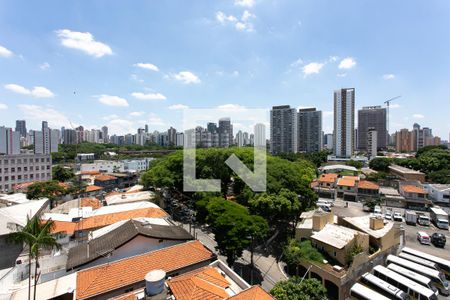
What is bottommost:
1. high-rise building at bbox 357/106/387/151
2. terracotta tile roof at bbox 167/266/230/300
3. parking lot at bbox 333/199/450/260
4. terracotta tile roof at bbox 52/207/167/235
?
parking lot at bbox 333/199/450/260

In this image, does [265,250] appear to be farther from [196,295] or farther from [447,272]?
[447,272]

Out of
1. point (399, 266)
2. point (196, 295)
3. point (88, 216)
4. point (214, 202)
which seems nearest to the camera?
point (196, 295)

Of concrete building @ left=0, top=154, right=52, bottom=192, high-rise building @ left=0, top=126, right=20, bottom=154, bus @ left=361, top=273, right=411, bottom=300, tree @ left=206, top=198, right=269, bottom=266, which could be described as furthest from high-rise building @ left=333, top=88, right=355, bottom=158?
high-rise building @ left=0, top=126, right=20, bottom=154

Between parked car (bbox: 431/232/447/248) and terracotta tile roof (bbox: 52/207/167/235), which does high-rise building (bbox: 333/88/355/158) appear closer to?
parked car (bbox: 431/232/447/248)

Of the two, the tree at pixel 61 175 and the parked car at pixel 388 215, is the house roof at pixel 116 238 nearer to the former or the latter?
the parked car at pixel 388 215

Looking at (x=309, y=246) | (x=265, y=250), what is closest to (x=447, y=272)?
(x=309, y=246)

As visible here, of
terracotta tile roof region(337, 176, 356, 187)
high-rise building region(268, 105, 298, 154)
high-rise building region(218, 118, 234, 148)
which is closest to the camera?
terracotta tile roof region(337, 176, 356, 187)

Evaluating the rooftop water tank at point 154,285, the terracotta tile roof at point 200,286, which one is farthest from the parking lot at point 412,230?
the rooftop water tank at point 154,285
